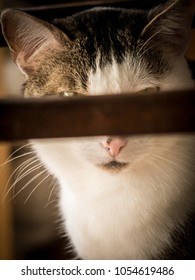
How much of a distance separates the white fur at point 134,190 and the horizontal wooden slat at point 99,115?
30 cm

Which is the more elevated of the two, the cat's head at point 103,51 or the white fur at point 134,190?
the cat's head at point 103,51

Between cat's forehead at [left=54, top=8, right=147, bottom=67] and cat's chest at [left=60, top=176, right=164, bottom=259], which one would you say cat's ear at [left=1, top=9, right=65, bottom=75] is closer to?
cat's forehead at [left=54, top=8, right=147, bottom=67]

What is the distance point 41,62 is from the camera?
807 millimetres

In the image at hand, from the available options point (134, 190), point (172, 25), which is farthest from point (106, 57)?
point (134, 190)

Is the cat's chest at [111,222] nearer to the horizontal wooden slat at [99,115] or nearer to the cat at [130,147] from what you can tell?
A: the cat at [130,147]

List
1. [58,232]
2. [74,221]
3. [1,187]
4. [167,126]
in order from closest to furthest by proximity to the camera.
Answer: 1. [167,126]
2. [74,221]
3. [1,187]
4. [58,232]

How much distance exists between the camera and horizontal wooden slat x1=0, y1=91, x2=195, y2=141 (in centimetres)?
41

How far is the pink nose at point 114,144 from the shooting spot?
2.22ft

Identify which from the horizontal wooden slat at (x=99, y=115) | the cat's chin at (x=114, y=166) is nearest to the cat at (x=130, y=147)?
the cat's chin at (x=114, y=166)

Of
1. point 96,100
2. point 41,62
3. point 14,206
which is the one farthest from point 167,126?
point 14,206

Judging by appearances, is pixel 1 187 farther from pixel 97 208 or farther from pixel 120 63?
pixel 120 63

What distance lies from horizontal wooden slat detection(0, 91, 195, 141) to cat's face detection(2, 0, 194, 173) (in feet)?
0.82

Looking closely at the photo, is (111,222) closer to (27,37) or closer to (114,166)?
(114,166)

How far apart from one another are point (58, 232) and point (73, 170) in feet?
1.07
